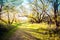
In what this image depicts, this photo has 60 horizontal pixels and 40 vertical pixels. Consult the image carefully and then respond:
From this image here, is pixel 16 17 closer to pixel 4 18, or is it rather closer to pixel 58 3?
pixel 4 18

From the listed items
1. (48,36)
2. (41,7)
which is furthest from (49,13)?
(48,36)

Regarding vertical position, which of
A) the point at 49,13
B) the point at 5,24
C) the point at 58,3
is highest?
the point at 58,3

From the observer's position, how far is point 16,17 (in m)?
2.66

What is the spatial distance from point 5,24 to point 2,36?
22cm

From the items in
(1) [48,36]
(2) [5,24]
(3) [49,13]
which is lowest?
(1) [48,36]

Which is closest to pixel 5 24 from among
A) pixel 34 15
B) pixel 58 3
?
pixel 34 15

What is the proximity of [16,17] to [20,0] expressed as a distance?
1.04 feet

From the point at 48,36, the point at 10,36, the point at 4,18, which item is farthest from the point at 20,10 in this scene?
the point at 48,36

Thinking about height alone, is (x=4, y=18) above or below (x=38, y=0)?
below

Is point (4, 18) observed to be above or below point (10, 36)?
above

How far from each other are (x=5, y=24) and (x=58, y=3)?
1028 millimetres

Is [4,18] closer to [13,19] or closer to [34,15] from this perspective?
[13,19]

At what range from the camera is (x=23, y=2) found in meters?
2.67

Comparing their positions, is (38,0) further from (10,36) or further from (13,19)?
(10,36)
